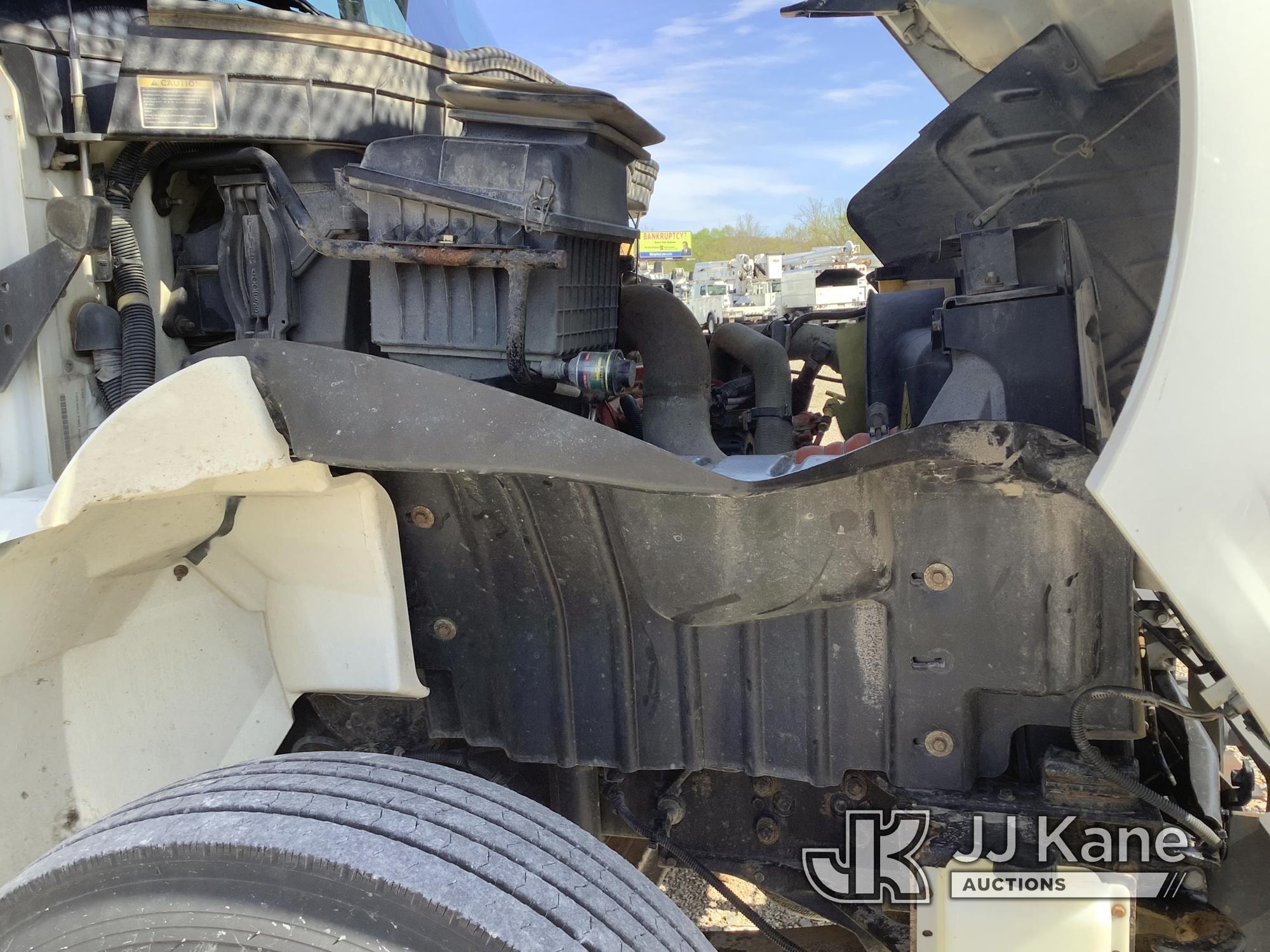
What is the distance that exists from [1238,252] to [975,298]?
1.76 feet

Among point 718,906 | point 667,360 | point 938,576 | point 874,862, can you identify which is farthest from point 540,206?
point 718,906

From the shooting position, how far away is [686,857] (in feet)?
5.43

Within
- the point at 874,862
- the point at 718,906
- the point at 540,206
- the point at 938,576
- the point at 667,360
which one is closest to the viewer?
the point at 938,576

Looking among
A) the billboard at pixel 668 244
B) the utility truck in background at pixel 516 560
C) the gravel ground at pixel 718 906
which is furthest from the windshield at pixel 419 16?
the billboard at pixel 668 244

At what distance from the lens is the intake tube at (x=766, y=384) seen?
249 centimetres

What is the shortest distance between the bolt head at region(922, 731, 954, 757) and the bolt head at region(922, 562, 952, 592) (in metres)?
0.24

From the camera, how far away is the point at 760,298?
36.1 ft

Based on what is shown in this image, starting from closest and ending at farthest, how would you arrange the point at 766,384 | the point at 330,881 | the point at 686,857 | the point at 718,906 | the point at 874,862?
the point at 330,881 < the point at 874,862 < the point at 686,857 < the point at 766,384 < the point at 718,906

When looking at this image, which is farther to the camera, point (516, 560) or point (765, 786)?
point (765, 786)

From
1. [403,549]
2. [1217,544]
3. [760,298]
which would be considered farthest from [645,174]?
[760,298]

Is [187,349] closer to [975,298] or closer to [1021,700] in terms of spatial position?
[975,298]

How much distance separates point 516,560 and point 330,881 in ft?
1.91

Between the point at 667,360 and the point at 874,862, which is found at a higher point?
the point at 667,360

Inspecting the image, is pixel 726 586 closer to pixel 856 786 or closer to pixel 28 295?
pixel 856 786
